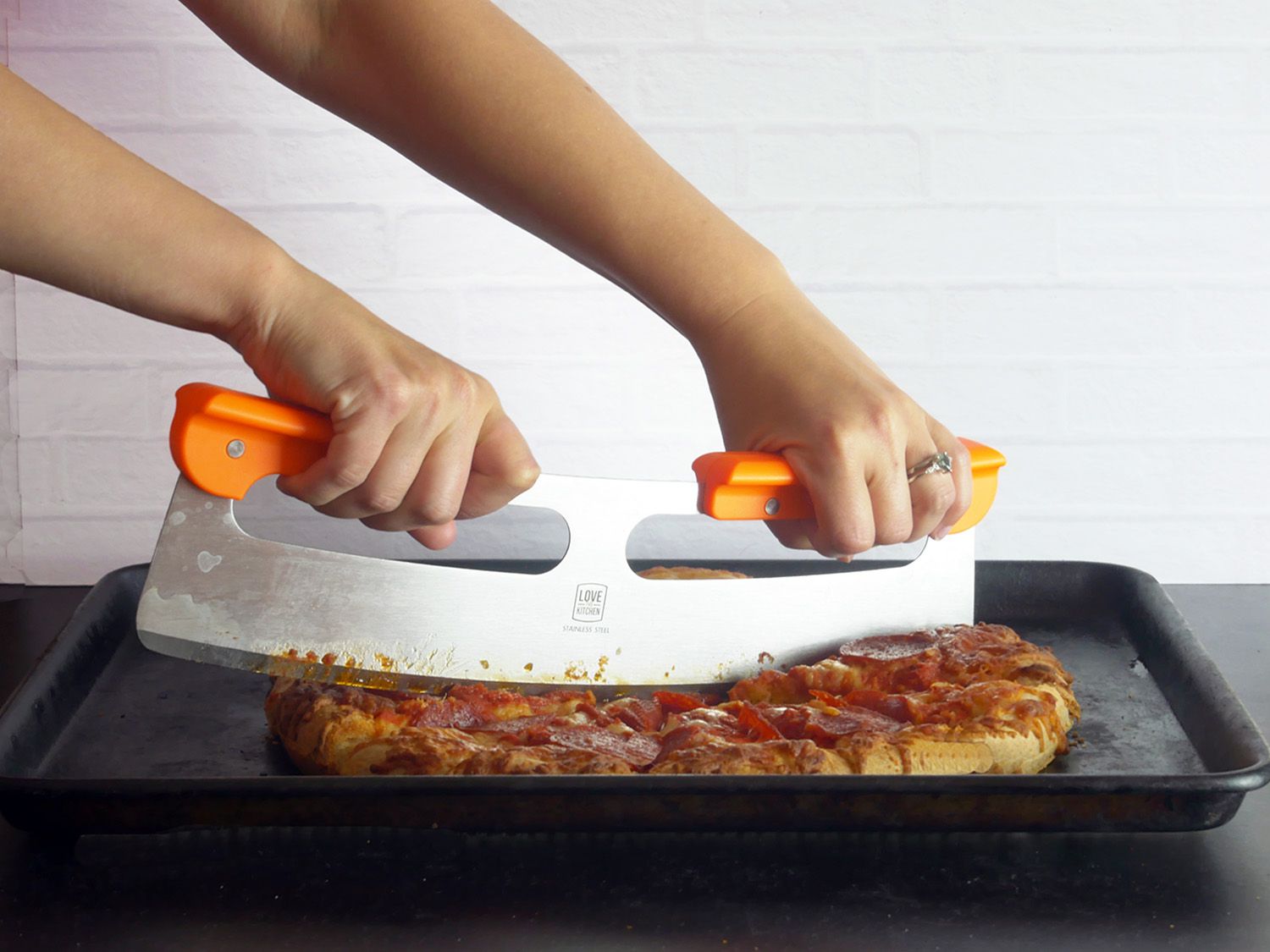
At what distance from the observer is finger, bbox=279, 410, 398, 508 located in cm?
96

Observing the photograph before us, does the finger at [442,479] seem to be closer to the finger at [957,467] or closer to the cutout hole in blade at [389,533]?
the finger at [957,467]

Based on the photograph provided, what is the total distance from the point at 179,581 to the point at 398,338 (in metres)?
0.31

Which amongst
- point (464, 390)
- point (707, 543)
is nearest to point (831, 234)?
point (707, 543)

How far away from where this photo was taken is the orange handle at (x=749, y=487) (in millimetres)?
A: 1062

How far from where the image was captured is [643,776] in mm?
922

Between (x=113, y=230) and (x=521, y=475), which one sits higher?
(x=113, y=230)

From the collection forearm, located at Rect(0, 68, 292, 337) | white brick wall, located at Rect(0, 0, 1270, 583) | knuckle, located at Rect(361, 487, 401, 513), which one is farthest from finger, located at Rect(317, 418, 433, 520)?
white brick wall, located at Rect(0, 0, 1270, 583)

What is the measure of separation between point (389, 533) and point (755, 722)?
0.85 m

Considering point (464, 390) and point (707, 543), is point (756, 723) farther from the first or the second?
point (707, 543)

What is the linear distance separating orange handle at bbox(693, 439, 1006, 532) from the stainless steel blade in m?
0.13

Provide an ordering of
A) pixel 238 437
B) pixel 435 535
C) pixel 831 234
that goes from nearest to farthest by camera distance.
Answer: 1. pixel 238 437
2. pixel 435 535
3. pixel 831 234

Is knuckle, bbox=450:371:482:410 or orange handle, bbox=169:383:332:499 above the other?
knuckle, bbox=450:371:482:410

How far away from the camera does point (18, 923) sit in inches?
36.0

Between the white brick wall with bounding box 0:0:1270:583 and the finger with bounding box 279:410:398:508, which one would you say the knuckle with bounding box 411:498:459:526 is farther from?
the white brick wall with bounding box 0:0:1270:583
